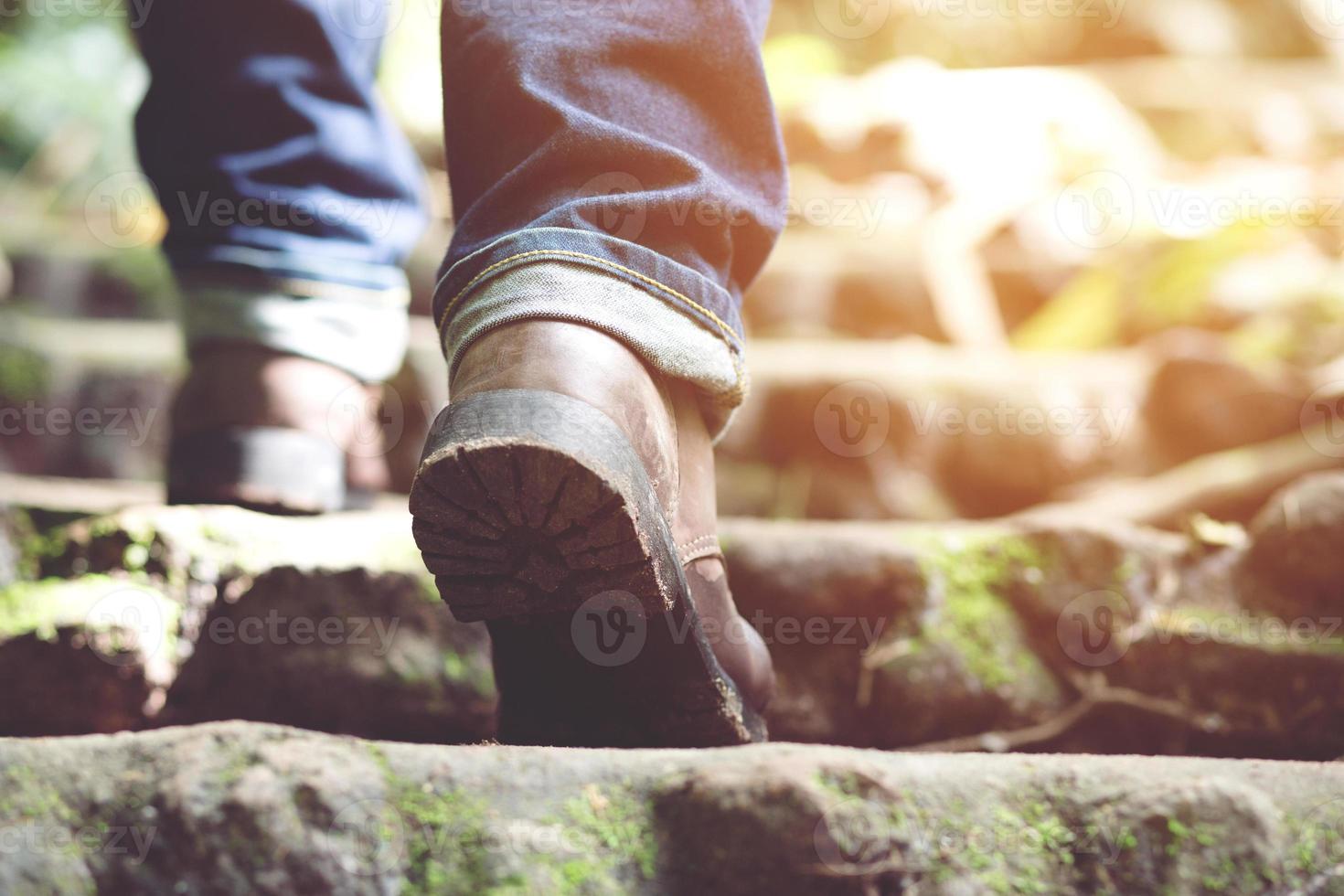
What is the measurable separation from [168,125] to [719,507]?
1745mm

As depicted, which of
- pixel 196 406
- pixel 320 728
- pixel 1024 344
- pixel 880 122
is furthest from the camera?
pixel 880 122

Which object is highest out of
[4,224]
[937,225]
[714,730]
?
[4,224]

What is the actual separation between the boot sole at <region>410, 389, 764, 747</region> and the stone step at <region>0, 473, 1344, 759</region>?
359 millimetres

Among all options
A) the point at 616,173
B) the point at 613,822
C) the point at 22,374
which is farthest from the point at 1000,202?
the point at 613,822

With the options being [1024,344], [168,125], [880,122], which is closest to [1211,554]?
[168,125]

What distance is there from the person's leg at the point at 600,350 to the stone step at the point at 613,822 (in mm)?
128

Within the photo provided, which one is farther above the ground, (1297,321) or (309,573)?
(1297,321)

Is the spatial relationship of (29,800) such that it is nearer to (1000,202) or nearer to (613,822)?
(613,822)

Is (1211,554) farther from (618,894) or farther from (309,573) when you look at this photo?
(309,573)

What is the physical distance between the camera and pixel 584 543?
0.80m

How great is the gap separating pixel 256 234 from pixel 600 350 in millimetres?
745

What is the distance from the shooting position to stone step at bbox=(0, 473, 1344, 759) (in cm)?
121

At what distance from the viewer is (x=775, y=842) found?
2.35 ft

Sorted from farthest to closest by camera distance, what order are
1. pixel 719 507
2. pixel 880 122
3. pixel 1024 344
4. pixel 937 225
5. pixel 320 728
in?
pixel 880 122 → pixel 937 225 → pixel 1024 344 → pixel 719 507 → pixel 320 728
